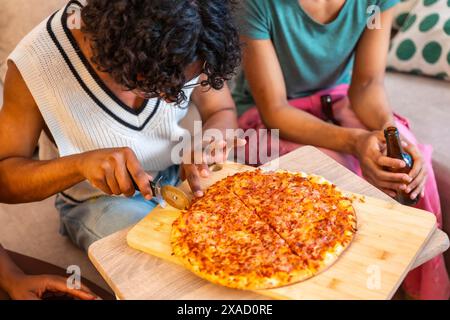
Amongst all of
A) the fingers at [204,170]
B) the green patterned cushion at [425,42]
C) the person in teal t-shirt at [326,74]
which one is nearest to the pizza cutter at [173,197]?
the fingers at [204,170]

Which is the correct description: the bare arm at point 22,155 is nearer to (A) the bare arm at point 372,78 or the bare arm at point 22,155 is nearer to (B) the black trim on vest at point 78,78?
(B) the black trim on vest at point 78,78

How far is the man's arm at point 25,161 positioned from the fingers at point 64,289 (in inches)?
8.8

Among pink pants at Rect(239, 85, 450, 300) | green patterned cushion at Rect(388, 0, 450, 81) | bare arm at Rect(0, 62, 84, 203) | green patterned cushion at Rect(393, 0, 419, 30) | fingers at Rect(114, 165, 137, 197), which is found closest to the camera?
fingers at Rect(114, 165, 137, 197)

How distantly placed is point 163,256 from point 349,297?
1.27ft

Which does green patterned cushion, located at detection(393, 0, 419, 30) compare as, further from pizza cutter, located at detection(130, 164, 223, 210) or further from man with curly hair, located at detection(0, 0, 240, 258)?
pizza cutter, located at detection(130, 164, 223, 210)

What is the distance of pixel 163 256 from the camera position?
3.57 ft

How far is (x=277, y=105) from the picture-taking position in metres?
1.70

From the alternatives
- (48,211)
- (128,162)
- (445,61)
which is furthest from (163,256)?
(445,61)

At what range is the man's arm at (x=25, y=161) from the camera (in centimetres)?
121

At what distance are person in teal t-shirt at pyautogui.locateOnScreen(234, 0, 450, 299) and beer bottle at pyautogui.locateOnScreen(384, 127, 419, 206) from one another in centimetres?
8

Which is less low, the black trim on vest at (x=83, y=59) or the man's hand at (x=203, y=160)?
the black trim on vest at (x=83, y=59)

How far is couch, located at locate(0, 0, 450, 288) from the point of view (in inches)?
59.7

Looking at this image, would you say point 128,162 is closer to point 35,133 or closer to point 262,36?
point 35,133

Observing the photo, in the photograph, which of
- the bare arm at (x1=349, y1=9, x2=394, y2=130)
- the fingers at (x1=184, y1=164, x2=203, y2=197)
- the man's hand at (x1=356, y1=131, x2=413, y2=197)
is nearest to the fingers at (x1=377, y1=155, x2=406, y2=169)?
the man's hand at (x1=356, y1=131, x2=413, y2=197)
